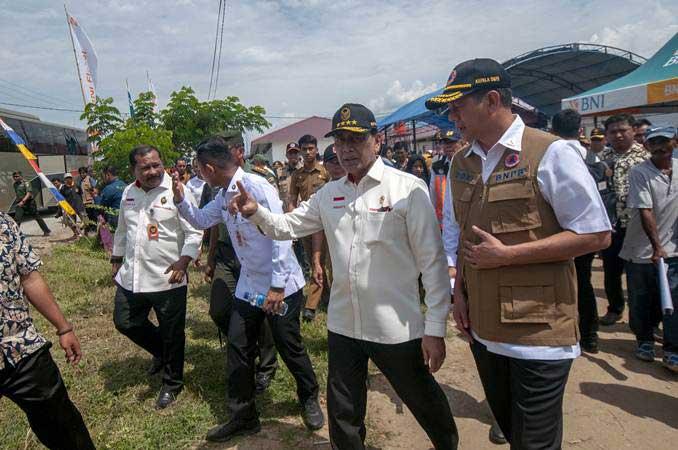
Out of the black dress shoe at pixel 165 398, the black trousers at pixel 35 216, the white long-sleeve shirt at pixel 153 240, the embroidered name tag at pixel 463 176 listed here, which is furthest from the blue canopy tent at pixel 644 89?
the black trousers at pixel 35 216

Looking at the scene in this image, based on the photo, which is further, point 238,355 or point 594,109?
point 594,109

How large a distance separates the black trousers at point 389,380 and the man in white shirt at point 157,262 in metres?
1.71

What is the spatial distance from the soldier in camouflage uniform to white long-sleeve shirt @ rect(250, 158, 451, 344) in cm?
316

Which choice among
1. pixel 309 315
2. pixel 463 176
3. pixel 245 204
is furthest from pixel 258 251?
pixel 309 315

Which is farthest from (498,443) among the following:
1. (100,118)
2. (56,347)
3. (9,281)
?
(100,118)

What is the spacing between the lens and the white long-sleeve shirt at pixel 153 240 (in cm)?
344

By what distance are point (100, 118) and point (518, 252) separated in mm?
7011

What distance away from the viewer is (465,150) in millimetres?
2025

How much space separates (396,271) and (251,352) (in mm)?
1377

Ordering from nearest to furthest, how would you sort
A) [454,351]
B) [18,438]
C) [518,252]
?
[518,252]
[18,438]
[454,351]

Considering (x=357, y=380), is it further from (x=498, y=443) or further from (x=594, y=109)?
(x=594, y=109)

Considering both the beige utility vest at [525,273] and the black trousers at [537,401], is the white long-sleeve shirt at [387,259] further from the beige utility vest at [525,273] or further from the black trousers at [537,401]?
the black trousers at [537,401]

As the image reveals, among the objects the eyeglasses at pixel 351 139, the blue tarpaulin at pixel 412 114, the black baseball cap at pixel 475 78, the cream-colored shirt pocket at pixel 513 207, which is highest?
the blue tarpaulin at pixel 412 114

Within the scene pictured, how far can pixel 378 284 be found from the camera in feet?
6.88
